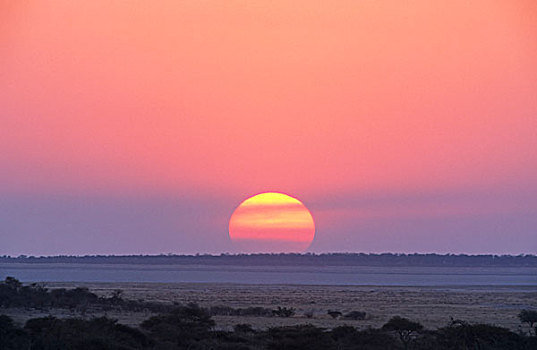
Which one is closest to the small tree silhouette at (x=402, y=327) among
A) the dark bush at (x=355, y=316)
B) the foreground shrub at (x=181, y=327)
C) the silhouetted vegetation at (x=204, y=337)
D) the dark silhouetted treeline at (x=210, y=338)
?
the silhouetted vegetation at (x=204, y=337)

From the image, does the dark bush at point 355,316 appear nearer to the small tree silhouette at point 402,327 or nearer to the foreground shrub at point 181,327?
the small tree silhouette at point 402,327

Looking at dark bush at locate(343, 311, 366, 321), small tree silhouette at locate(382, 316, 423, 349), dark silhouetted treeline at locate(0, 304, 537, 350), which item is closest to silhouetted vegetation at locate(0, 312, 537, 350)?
dark silhouetted treeline at locate(0, 304, 537, 350)

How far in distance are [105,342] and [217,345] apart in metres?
4.26

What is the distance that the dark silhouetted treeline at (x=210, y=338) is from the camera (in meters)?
24.5

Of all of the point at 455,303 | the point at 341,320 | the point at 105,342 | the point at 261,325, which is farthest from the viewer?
the point at 455,303

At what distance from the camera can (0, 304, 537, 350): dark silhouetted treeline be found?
80.4 feet

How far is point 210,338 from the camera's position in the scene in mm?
29719

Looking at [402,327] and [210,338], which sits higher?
[402,327]

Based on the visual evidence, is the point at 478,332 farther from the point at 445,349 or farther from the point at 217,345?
the point at 217,345

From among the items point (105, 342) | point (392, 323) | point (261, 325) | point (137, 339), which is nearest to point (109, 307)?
point (261, 325)

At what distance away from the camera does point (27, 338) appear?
985 inches

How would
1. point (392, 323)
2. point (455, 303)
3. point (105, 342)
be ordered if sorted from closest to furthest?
point (105, 342) → point (392, 323) → point (455, 303)

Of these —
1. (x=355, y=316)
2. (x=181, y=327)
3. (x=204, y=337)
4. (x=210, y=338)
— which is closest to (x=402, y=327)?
(x=181, y=327)

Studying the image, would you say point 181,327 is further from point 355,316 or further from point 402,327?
point 355,316
